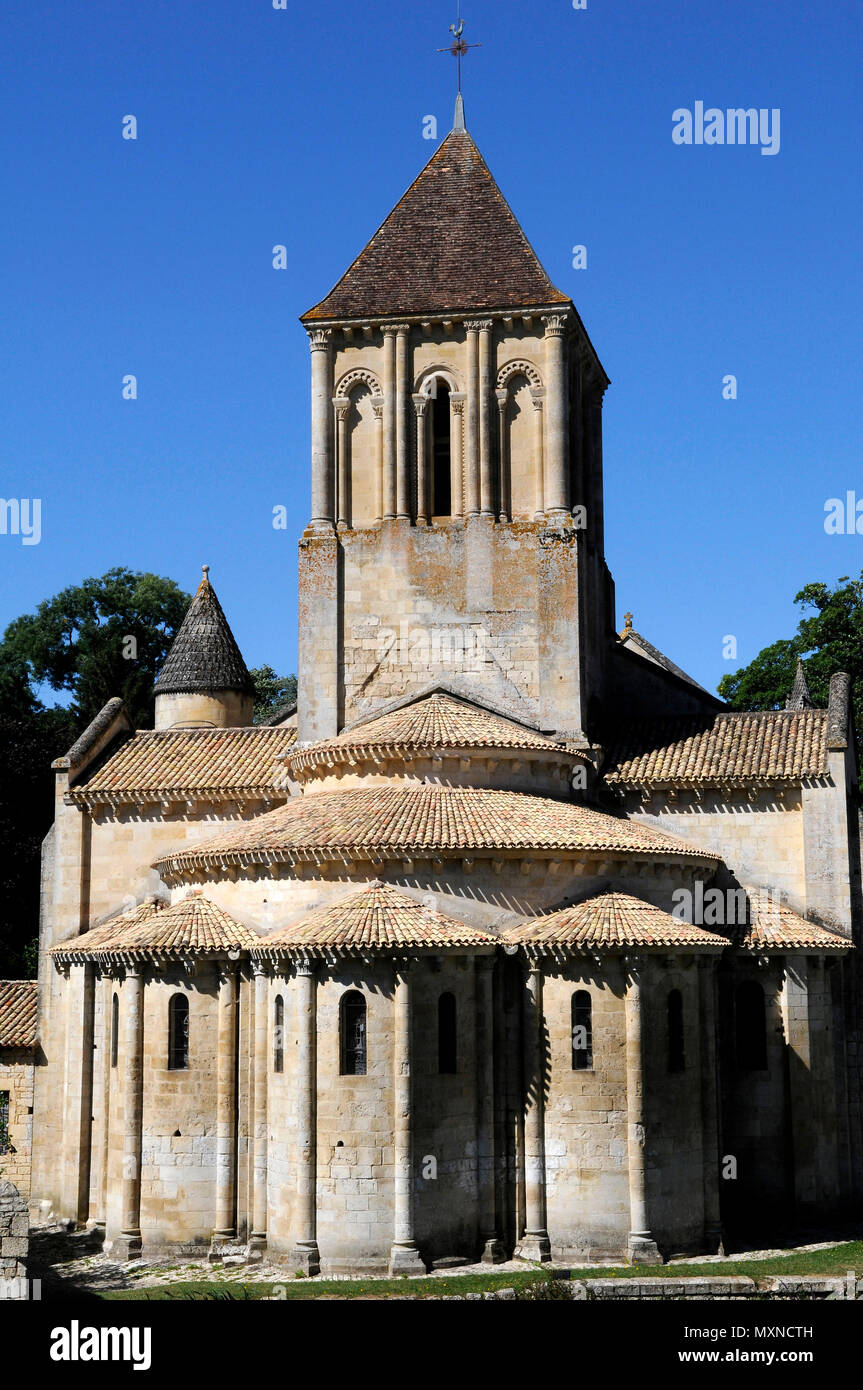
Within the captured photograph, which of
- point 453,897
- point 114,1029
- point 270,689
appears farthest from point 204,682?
point 270,689

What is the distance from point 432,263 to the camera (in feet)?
122

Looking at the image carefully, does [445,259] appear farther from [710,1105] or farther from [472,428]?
[710,1105]

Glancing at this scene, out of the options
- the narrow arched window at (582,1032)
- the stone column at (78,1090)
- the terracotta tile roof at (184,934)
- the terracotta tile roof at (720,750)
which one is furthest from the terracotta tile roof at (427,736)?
the stone column at (78,1090)

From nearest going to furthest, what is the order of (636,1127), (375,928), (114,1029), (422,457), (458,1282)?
(458,1282) < (375,928) < (636,1127) < (114,1029) < (422,457)

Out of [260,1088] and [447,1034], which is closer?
[447,1034]

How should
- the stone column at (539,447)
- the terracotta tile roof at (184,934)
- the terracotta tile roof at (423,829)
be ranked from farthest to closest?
the stone column at (539,447), the terracotta tile roof at (184,934), the terracotta tile roof at (423,829)

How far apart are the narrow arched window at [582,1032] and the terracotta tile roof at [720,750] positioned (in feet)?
24.4

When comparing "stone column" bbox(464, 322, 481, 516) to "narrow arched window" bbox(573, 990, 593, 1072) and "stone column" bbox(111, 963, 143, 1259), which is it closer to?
"narrow arched window" bbox(573, 990, 593, 1072)

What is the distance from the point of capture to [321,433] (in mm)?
36250

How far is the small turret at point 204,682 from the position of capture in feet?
150

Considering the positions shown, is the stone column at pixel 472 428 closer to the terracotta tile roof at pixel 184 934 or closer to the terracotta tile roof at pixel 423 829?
the terracotta tile roof at pixel 423 829

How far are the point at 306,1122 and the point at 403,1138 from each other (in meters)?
1.76

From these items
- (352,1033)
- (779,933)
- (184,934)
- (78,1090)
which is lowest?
(78,1090)
